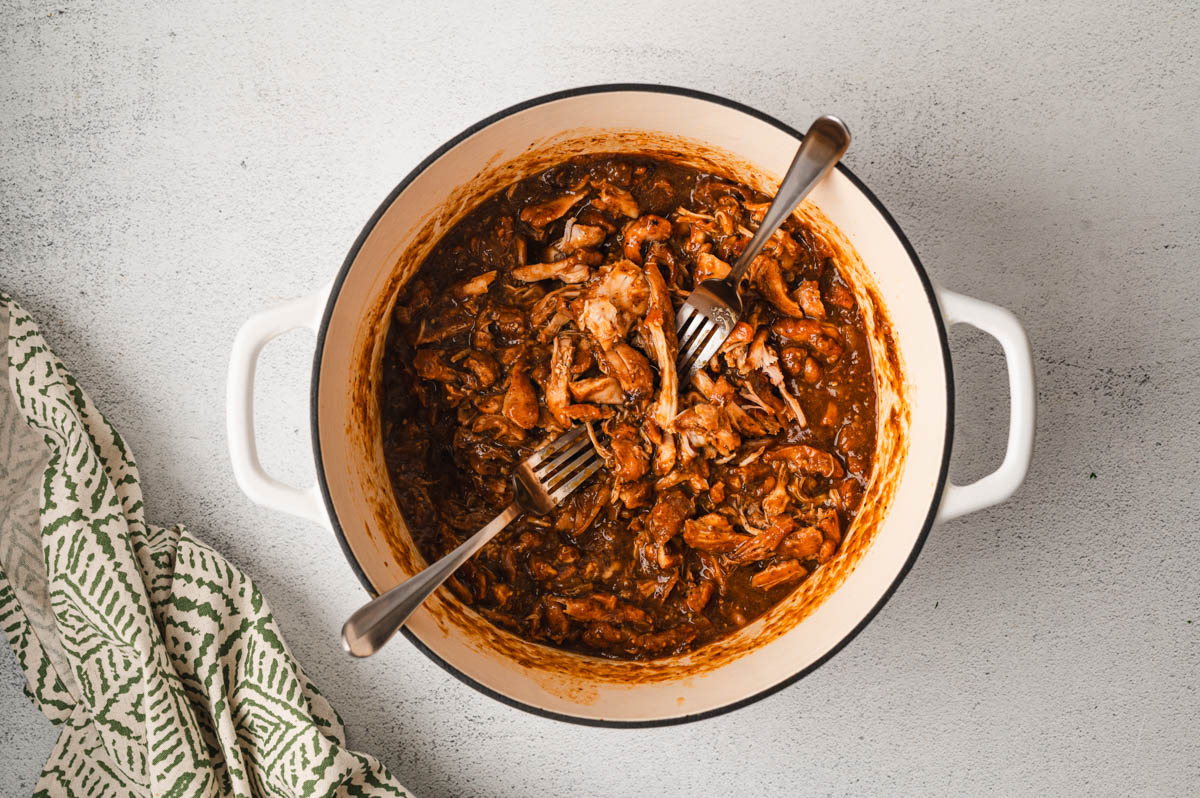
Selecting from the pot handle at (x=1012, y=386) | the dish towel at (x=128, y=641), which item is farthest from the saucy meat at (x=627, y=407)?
the dish towel at (x=128, y=641)

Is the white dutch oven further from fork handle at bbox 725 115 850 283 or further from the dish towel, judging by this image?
the dish towel

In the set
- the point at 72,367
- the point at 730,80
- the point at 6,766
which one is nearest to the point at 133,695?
the point at 6,766

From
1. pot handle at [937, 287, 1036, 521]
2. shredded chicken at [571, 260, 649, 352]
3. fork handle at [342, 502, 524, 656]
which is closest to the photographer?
fork handle at [342, 502, 524, 656]

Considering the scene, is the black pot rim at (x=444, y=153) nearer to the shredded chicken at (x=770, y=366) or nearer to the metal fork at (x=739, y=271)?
the metal fork at (x=739, y=271)

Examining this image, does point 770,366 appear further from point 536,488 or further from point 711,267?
point 536,488

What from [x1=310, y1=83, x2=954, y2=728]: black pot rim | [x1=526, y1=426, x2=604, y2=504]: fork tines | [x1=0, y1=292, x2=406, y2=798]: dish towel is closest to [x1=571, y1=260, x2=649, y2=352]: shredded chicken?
[x1=526, y1=426, x2=604, y2=504]: fork tines
